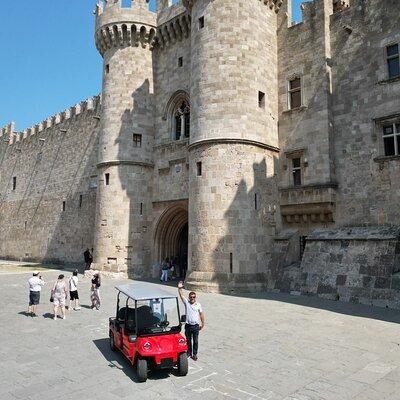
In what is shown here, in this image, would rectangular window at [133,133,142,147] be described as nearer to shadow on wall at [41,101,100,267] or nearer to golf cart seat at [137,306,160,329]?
shadow on wall at [41,101,100,267]

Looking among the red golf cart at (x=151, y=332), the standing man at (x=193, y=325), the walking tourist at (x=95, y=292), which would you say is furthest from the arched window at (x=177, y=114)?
the red golf cart at (x=151, y=332)

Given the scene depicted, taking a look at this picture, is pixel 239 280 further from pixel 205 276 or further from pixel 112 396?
pixel 112 396

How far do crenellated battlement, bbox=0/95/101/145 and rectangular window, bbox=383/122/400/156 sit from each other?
18.8m

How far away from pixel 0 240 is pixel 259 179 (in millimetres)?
29701

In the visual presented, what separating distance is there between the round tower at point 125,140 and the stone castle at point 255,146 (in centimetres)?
6

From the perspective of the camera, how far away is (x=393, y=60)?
46.3ft

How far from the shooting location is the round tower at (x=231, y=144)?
581 inches

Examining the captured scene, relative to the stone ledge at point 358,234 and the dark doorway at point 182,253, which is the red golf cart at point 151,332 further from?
the dark doorway at point 182,253

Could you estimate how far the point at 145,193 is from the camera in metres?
20.2

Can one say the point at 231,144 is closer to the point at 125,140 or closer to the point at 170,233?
the point at 170,233

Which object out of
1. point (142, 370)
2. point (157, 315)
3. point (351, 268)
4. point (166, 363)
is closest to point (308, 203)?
point (351, 268)

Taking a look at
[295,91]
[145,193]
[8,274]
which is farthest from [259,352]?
[8,274]

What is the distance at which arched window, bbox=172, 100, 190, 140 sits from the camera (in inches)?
764

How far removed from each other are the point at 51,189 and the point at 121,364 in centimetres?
2594
